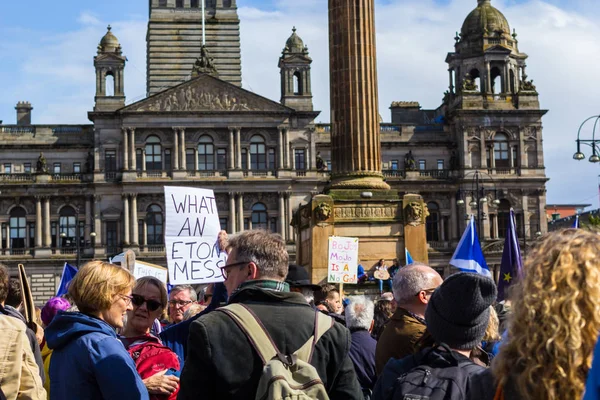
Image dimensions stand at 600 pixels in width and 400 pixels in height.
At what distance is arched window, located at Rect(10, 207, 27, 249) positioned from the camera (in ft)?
223

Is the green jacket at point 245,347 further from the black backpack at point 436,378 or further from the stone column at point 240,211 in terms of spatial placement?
the stone column at point 240,211

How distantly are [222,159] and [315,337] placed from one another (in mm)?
62880

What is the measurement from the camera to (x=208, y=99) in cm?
6781

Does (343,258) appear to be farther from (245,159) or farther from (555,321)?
(245,159)

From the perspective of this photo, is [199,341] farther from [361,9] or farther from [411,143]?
[411,143]

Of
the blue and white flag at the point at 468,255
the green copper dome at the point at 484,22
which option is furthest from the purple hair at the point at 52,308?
the green copper dome at the point at 484,22

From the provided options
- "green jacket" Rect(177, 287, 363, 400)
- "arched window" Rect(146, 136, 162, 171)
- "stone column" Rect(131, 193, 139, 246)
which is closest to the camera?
"green jacket" Rect(177, 287, 363, 400)

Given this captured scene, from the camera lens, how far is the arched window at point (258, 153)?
6825 cm

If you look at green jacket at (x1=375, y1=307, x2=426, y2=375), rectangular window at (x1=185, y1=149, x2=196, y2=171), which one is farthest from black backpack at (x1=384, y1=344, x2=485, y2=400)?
rectangular window at (x1=185, y1=149, x2=196, y2=171)

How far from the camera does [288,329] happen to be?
5191mm

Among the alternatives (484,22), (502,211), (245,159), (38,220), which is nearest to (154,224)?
(245,159)

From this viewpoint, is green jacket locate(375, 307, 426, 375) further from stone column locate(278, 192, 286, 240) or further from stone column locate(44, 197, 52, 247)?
stone column locate(44, 197, 52, 247)

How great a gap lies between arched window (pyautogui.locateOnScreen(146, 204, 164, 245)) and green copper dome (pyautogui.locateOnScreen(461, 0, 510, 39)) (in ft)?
77.4

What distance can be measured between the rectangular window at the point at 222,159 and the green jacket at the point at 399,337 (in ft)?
202
